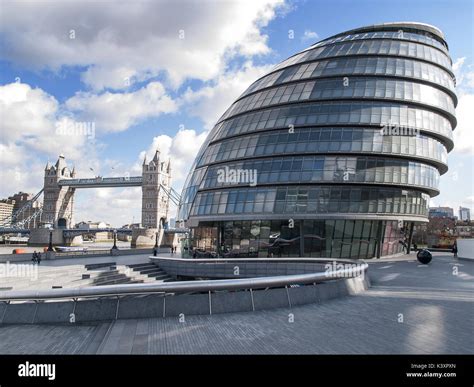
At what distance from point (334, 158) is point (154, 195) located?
147 m

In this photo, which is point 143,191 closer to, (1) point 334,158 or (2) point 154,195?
(2) point 154,195

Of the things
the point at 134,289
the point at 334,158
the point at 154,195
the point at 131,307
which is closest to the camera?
the point at 134,289

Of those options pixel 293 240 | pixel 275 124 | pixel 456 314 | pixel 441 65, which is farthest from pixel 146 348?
pixel 441 65

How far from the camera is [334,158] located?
37.3 metres

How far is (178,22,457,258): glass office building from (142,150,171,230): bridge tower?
13156 cm

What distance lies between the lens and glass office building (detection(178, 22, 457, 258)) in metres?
37.2

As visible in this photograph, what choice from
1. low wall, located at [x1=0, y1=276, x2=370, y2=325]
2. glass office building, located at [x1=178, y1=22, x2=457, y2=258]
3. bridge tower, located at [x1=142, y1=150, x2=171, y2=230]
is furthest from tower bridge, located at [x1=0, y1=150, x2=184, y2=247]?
low wall, located at [x1=0, y1=276, x2=370, y2=325]

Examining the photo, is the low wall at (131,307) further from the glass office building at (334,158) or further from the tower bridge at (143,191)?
the tower bridge at (143,191)

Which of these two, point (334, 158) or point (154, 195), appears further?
point (154, 195)

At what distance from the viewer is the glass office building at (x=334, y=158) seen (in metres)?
37.2

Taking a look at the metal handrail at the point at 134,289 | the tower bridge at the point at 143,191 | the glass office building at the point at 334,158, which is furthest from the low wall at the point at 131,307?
the tower bridge at the point at 143,191

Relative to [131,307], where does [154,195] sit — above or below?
above

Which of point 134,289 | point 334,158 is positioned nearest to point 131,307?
point 134,289
